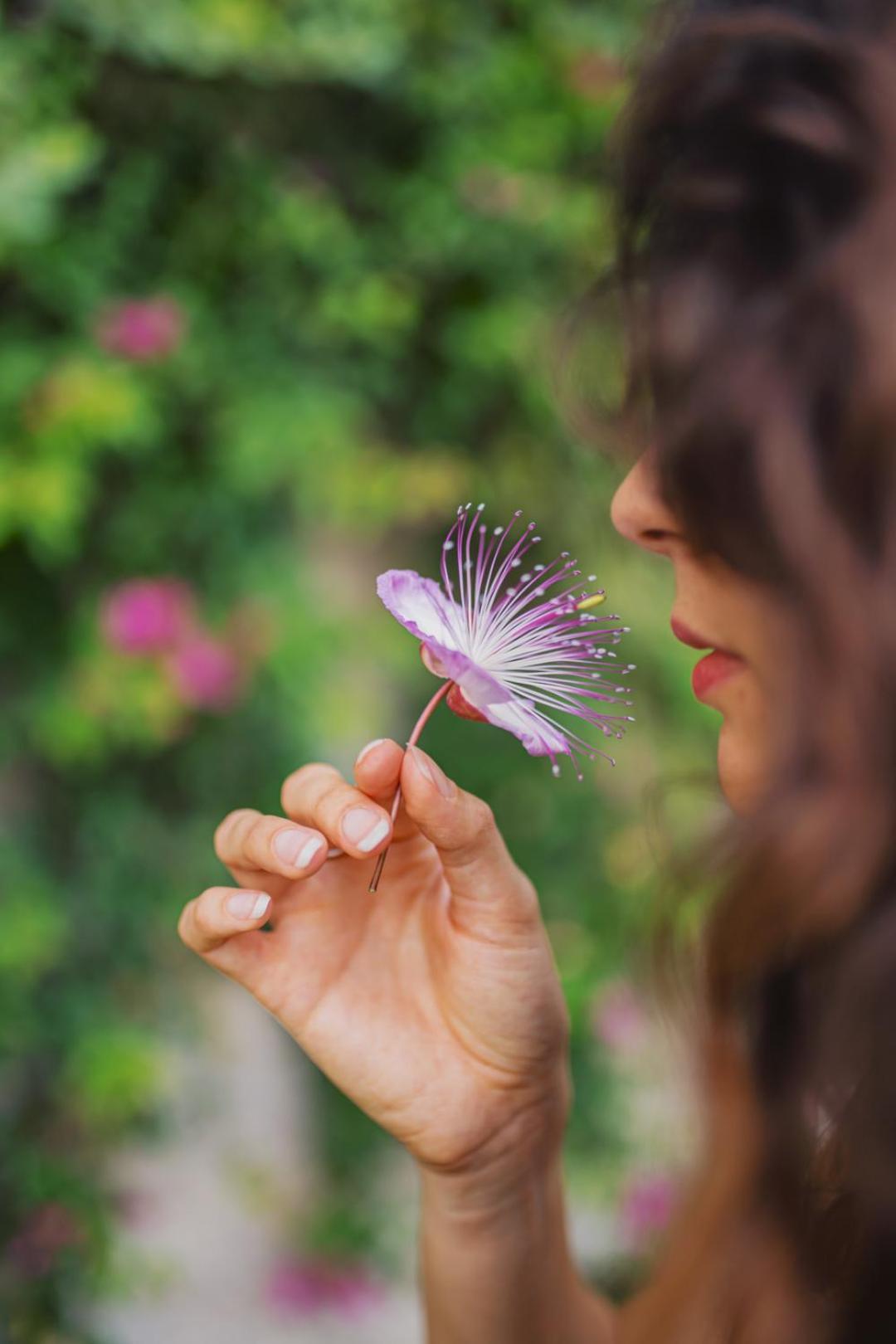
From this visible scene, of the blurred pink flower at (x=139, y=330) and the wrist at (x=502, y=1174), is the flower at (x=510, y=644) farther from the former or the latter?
the blurred pink flower at (x=139, y=330)

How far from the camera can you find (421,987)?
3.18 feet

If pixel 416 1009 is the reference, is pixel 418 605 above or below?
above

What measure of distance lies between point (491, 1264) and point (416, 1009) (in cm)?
21

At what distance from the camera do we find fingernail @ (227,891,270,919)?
0.83m

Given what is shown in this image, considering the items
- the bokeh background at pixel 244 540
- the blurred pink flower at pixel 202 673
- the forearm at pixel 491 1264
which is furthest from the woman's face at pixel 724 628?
the blurred pink flower at pixel 202 673

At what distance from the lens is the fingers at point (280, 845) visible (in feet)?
2.67

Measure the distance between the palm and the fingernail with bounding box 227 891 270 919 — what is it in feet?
0.39

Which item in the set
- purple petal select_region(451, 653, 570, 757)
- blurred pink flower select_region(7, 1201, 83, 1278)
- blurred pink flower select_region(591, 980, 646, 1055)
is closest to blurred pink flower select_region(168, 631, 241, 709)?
blurred pink flower select_region(7, 1201, 83, 1278)

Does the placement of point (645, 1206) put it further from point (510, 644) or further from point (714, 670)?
point (714, 670)

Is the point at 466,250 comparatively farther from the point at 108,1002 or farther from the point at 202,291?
the point at 108,1002

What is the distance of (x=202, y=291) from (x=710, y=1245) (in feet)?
6.14

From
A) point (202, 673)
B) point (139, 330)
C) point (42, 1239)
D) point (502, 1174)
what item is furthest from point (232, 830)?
point (42, 1239)

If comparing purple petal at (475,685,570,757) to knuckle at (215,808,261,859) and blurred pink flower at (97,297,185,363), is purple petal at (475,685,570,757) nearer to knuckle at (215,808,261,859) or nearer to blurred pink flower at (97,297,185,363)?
A: knuckle at (215,808,261,859)

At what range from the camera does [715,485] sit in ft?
1.97
